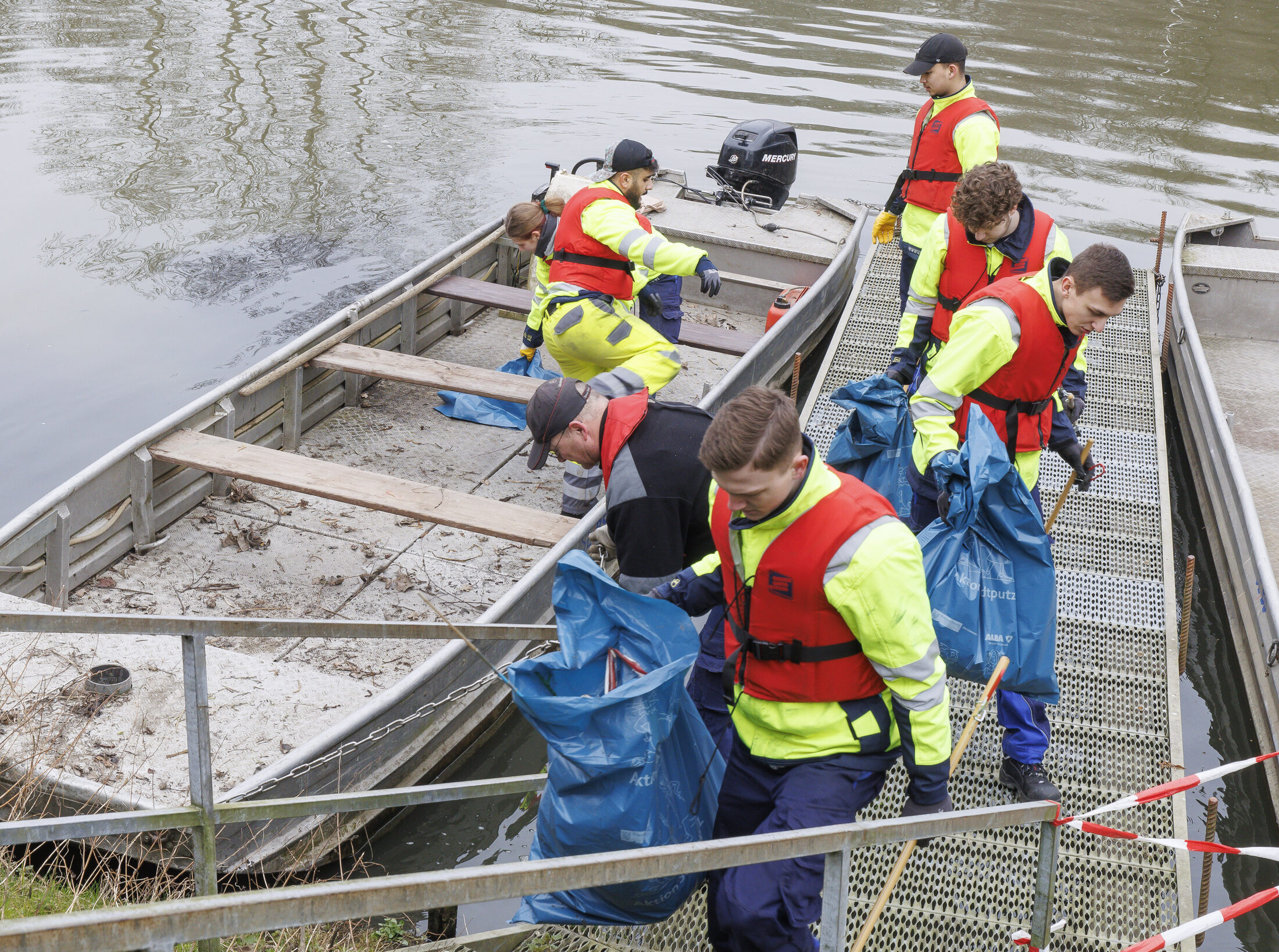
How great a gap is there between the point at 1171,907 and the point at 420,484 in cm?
369

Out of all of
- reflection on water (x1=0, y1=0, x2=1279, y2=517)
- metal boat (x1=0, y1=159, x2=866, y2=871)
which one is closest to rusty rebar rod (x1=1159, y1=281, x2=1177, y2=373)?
metal boat (x1=0, y1=159, x2=866, y2=871)

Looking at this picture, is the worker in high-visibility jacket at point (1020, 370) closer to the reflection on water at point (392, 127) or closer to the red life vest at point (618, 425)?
the red life vest at point (618, 425)

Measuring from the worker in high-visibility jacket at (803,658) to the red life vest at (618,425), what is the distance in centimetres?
51

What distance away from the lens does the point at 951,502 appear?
376 centimetres

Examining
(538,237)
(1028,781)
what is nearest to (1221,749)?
(1028,781)

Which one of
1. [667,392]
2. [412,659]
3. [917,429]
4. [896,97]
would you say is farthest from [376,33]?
[917,429]

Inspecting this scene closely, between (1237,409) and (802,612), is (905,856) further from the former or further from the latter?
(1237,409)

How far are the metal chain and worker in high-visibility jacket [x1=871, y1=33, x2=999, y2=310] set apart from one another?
10.3 ft

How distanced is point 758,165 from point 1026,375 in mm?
6367

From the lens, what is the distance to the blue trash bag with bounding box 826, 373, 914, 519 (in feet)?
14.8

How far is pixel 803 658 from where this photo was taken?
110 inches

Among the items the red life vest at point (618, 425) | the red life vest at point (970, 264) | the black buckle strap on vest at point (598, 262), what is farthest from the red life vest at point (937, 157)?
the red life vest at point (618, 425)

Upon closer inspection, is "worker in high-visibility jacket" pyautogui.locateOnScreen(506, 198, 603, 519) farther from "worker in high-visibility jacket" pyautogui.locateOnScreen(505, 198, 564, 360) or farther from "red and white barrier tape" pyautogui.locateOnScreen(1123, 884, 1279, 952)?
"red and white barrier tape" pyautogui.locateOnScreen(1123, 884, 1279, 952)

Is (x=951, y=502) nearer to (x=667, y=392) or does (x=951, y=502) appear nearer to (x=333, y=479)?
(x=333, y=479)
